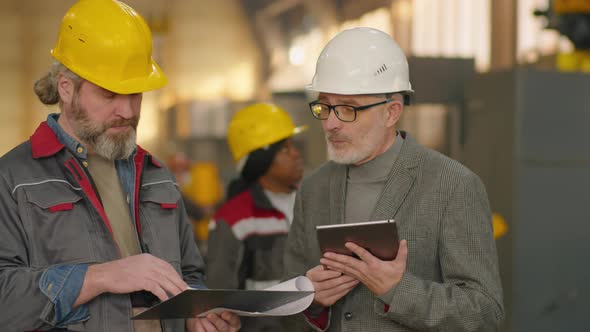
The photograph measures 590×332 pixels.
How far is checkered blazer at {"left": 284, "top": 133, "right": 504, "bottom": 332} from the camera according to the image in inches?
88.0

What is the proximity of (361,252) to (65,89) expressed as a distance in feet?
3.29

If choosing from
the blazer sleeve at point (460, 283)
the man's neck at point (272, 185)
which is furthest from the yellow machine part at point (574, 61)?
the blazer sleeve at point (460, 283)

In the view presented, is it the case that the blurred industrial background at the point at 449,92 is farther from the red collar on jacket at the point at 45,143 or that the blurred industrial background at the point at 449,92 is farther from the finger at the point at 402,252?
the finger at the point at 402,252

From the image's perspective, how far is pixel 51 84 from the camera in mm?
2357

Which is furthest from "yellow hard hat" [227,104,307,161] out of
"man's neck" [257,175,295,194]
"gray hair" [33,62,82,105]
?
"gray hair" [33,62,82,105]

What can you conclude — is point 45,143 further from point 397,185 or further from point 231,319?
point 397,185

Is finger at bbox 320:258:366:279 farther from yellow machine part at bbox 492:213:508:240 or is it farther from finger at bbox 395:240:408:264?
yellow machine part at bbox 492:213:508:240

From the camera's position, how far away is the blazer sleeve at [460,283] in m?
2.22

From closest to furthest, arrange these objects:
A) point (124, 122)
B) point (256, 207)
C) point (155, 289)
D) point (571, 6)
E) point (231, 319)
Answer: point (155, 289)
point (124, 122)
point (231, 319)
point (256, 207)
point (571, 6)

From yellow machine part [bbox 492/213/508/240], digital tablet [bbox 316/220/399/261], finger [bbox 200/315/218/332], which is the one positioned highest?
digital tablet [bbox 316/220/399/261]

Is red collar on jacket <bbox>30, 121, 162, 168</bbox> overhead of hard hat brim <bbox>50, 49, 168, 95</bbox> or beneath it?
beneath

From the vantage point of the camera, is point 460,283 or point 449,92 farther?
point 449,92

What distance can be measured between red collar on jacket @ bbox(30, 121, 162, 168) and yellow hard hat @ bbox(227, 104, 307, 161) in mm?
1885

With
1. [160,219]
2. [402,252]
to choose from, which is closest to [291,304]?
[402,252]
